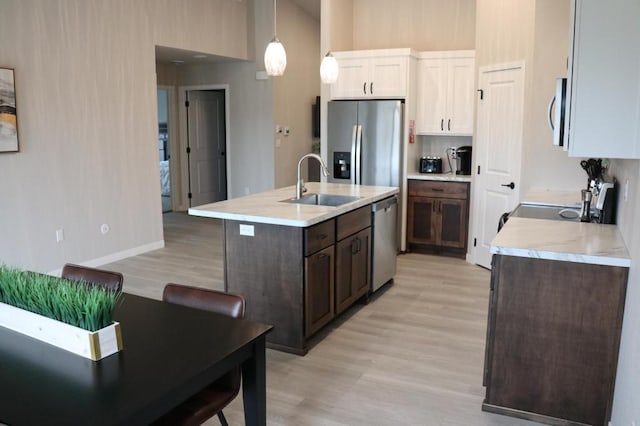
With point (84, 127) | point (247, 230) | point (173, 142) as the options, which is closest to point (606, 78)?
point (247, 230)

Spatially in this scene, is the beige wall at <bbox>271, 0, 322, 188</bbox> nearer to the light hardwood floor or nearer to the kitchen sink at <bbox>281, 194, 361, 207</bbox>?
the light hardwood floor

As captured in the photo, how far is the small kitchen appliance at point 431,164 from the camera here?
6410mm

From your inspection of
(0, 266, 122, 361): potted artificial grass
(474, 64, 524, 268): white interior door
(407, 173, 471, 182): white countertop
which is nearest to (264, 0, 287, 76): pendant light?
(474, 64, 524, 268): white interior door

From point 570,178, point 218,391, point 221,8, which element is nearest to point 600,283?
point 218,391

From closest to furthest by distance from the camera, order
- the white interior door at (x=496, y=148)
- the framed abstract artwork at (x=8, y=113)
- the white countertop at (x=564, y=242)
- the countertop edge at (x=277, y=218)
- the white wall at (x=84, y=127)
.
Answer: the white countertop at (x=564, y=242), the countertop edge at (x=277, y=218), the framed abstract artwork at (x=8, y=113), the white wall at (x=84, y=127), the white interior door at (x=496, y=148)

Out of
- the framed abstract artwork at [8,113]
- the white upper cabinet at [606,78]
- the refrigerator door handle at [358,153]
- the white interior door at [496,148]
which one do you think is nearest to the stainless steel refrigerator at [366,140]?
the refrigerator door handle at [358,153]

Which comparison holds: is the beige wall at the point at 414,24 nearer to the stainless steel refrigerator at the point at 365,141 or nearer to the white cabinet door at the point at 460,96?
the white cabinet door at the point at 460,96

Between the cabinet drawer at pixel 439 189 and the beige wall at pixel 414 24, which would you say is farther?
the beige wall at pixel 414 24

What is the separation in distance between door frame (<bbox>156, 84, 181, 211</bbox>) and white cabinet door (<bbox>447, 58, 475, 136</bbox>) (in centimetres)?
487

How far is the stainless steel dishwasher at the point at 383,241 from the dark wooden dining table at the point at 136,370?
8.63 ft

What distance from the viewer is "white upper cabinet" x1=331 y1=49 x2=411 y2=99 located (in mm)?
6074

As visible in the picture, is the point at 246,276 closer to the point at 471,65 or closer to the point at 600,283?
the point at 600,283

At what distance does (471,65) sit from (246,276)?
3.85 metres

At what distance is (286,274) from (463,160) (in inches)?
139
